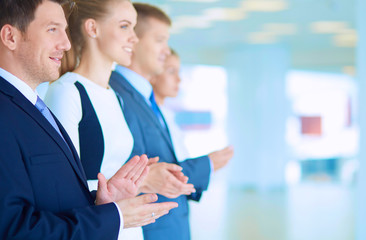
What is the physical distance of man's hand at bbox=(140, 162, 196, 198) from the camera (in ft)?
7.18

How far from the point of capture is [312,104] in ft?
65.3

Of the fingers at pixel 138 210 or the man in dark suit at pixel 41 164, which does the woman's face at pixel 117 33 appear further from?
the fingers at pixel 138 210

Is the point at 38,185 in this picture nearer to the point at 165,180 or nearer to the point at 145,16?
the point at 165,180

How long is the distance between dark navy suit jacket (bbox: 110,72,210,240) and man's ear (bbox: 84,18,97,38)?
1.28 ft

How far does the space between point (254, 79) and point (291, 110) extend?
6827 mm

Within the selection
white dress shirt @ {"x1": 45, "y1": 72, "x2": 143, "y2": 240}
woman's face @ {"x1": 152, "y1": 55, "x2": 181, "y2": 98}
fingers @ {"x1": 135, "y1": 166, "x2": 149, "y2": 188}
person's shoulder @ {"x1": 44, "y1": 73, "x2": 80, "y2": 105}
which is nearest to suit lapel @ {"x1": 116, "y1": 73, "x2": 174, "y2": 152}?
white dress shirt @ {"x1": 45, "y1": 72, "x2": 143, "y2": 240}

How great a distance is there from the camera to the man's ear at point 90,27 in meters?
2.19

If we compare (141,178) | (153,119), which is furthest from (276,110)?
(141,178)

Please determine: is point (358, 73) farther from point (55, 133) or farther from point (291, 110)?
point (291, 110)

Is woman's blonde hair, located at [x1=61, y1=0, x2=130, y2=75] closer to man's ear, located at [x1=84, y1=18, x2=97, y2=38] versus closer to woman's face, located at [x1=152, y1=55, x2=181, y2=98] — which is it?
man's ear, located at [x1=84, y1=18, x2=97, y2=38]

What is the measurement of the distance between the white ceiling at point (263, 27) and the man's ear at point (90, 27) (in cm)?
512

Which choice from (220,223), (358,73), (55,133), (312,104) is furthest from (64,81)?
(312,104)

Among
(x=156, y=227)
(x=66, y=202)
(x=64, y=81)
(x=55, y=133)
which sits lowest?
(x=156, y=227)

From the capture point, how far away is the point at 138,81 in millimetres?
2674
